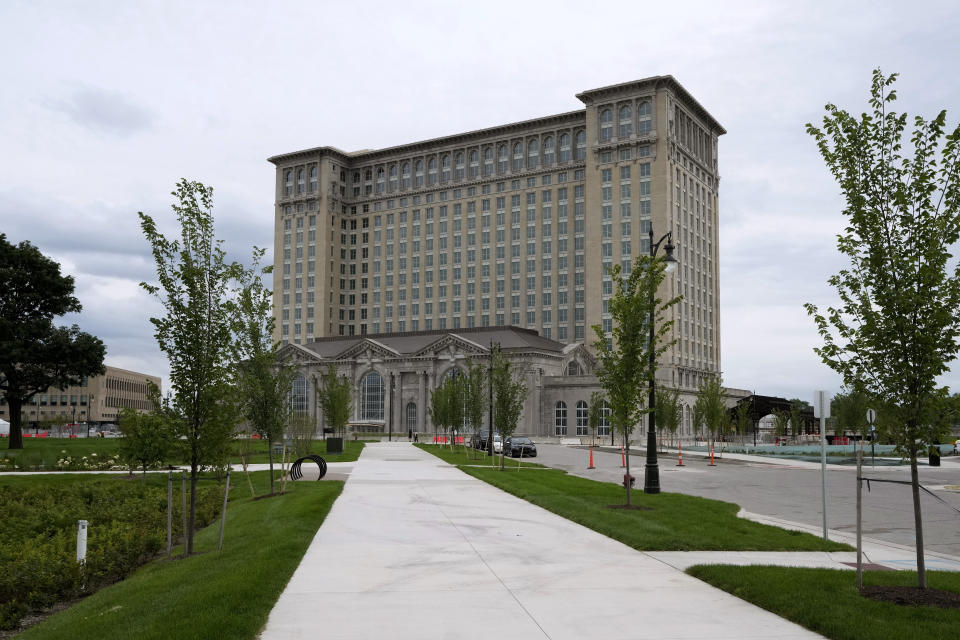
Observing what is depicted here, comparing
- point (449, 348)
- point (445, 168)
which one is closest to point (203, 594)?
point (449, 348)

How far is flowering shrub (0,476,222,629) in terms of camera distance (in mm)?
12062

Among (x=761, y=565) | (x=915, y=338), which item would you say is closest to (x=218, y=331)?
(x=761, y=565)

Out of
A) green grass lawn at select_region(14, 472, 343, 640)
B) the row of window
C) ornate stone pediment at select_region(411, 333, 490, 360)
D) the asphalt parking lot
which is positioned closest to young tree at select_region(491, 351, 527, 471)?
the asphalt parking lot

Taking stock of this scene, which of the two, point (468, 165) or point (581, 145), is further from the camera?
point (468, 165)

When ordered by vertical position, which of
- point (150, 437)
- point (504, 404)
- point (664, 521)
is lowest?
point (664, 521)

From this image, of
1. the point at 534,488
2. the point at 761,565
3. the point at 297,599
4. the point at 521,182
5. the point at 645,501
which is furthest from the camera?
the point at 521,182

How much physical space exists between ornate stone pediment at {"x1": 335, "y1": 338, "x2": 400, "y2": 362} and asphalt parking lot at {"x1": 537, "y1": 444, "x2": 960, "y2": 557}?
2522 inches

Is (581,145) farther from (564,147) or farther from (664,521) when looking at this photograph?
(664,521)

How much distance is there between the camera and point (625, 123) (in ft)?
389

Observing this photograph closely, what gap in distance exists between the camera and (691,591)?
1094 cm

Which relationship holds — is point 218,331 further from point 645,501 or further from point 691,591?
point 645,501

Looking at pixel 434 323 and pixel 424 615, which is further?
pixel 434 323

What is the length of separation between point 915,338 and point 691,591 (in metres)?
4.54

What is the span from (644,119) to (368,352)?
174 ft
